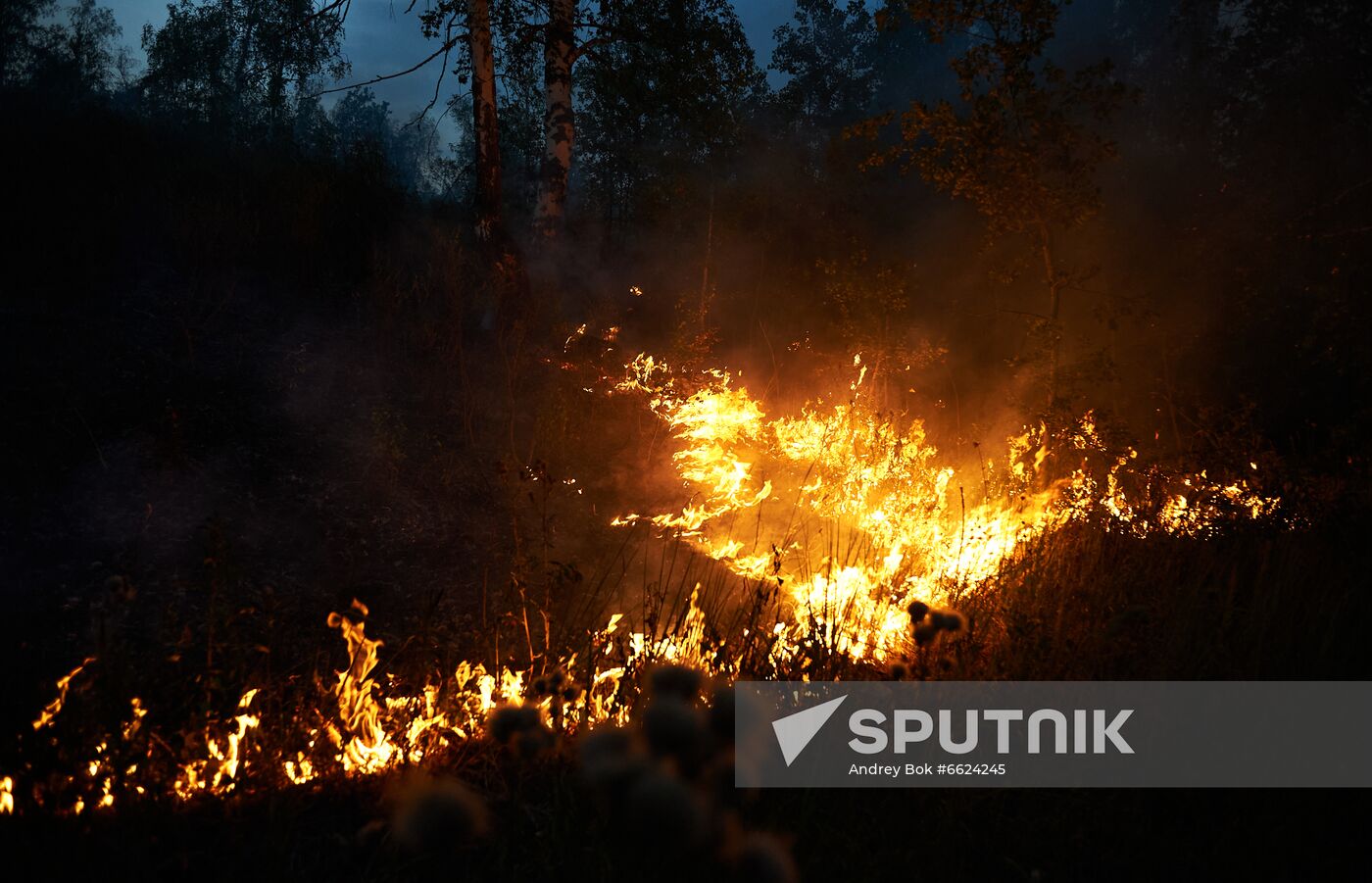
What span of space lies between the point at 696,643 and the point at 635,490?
182 inches

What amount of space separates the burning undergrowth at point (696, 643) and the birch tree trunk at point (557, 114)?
249cm

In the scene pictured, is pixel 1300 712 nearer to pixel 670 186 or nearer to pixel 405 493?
pixel 405 493

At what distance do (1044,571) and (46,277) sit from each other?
29.2ft

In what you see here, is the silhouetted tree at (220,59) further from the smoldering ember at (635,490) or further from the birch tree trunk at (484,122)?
the birch tree trunk at (484,122)

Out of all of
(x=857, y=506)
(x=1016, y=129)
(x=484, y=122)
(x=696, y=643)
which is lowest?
(x=696, y=643)

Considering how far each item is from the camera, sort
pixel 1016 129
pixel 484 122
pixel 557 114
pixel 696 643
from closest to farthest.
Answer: pixel 696 643 → pixel 1016 129 → pixel 484 122 → pixel 557 114

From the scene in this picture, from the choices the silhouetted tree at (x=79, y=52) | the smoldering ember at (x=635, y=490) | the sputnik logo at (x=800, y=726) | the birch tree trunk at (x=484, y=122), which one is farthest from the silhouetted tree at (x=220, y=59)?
the sputnik logo at (x=800, y=726)

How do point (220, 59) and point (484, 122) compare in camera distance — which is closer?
point (484, 122)

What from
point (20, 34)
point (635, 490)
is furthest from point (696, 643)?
point (20, 34)

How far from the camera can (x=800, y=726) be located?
2.67 meters

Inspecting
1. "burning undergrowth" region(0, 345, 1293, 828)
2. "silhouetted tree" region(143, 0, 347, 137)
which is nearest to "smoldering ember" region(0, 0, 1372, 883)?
"burning undergrowth" region(0, 345, 1293, 828)

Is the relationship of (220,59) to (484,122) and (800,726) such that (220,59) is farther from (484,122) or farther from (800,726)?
(800,726)

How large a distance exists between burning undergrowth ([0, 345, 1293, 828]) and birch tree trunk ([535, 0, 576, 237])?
8.18 feet

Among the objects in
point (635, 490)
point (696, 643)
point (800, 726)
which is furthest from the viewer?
point (635, 490)
